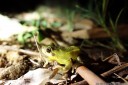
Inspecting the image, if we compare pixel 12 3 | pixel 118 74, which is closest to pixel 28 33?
pixel 118 74

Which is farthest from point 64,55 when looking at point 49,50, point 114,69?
point 114,69

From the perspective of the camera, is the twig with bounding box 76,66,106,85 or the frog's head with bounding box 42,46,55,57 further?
the frog's head with bounding box 42,46,55,57

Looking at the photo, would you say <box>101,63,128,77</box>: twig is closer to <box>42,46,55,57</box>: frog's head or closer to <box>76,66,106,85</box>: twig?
<box>76,66,106,85</box>: twig

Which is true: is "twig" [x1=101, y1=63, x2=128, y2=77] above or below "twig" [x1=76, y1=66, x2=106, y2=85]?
below

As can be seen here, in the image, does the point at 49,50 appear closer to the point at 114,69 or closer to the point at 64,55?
the point at 64,55

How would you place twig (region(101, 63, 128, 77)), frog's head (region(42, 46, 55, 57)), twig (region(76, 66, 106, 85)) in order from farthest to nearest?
1. frog's head (region(42, 46, 55, 57))
2. twig (region(101, 63, 128, 77))
3. twig (region(76, 66, 106, 85))

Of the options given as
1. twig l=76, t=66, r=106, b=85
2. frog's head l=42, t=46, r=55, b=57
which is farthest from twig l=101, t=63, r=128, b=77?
frog's head l=42, t=46, r=55, b=57

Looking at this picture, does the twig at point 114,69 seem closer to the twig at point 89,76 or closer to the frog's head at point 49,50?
the twig at point 89,76

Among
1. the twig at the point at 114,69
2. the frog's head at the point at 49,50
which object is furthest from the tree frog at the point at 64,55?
the twig at the point at 114,69

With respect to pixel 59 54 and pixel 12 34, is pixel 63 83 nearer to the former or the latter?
pixel 59 54
